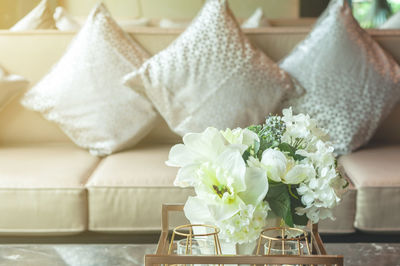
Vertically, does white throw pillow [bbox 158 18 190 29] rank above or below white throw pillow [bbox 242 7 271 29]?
below

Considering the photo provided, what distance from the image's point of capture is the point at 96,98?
1.95 metres

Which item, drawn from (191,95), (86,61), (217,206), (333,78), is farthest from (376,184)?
(86,61)

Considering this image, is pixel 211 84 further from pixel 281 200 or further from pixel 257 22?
pixel 257 22

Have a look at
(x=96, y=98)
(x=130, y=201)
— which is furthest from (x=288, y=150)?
(x=96, y=98)

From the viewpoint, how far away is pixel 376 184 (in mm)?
1571

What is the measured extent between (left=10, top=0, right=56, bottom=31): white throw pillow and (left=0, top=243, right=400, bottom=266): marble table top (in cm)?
132

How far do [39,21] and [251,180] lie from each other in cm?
183

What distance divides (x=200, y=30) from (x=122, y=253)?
1.01 m

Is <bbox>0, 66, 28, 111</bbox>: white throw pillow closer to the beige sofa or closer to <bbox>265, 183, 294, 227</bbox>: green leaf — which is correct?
the beige sofa

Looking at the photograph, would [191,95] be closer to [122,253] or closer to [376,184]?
[376,184]

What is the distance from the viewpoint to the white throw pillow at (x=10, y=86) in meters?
1.94

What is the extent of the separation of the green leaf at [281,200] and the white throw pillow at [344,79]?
3.56 feet

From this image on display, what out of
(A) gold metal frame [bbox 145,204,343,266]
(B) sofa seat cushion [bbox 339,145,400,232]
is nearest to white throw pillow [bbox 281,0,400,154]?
(B) sofa seat cushion [bbox 339,145,400,232]

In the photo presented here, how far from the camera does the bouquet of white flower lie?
0.80 m
